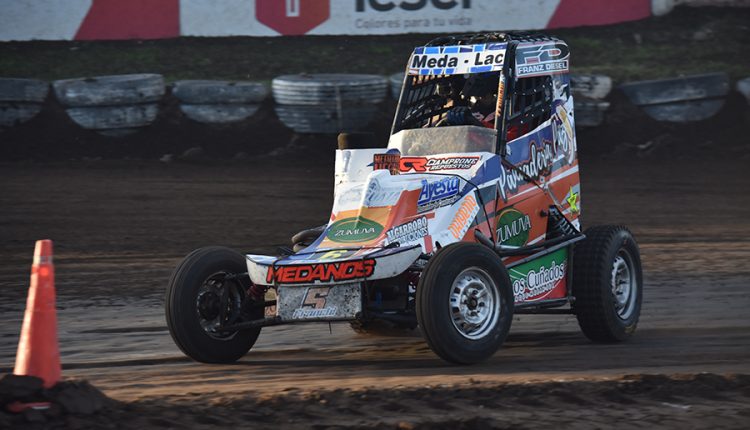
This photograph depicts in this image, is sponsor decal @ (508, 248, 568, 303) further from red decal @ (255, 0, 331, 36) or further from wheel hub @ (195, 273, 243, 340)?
red decal @ (255, 0, 331, 36)

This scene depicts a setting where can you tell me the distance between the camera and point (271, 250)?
12.0m

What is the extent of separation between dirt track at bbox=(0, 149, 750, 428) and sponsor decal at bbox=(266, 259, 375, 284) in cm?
52

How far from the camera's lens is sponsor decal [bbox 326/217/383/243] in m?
7.68

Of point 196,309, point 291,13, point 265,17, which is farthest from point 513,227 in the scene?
point 265,17

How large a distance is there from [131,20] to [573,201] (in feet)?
34.4

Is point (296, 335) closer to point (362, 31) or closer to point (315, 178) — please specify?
point (315, 178)

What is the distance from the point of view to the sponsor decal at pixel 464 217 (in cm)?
778

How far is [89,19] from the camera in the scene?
58.5ft

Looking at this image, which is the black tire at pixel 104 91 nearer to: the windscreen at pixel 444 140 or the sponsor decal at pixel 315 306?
the windscreen at pixel 444 140

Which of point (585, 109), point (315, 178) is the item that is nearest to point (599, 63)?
point (585, 109)

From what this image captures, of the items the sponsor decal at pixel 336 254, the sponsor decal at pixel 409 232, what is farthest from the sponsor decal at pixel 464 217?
the sponsor decal at pixel 336 254

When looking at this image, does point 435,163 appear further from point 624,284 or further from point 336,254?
point 624,284

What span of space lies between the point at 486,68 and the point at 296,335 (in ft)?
7.17

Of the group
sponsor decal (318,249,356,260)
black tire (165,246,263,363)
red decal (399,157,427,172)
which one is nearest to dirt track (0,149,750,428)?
black tire (165,246,263,363)
